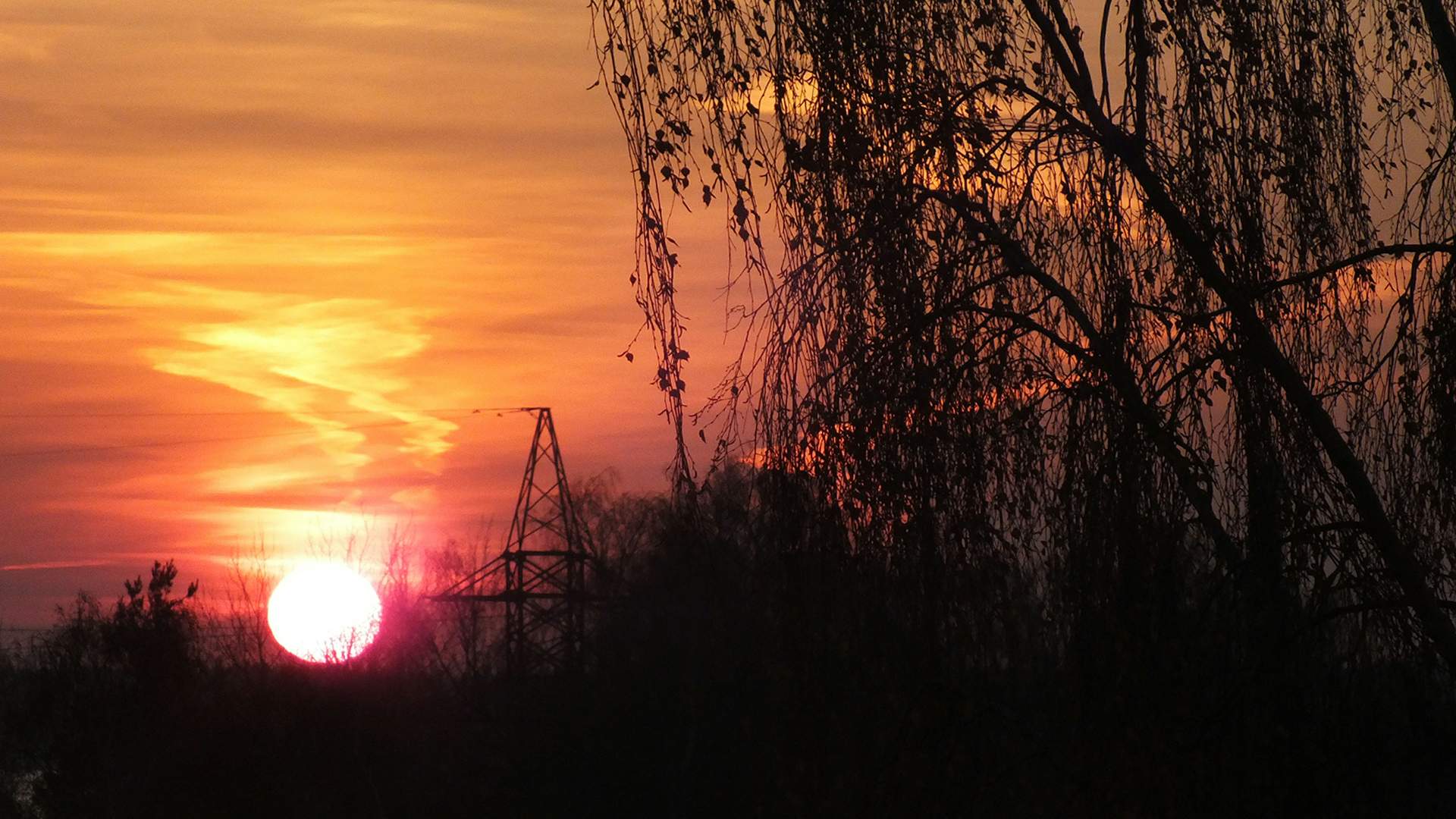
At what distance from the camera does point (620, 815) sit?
26.2m

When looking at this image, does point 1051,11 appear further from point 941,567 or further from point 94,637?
point 94,637

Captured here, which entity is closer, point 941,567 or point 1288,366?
point 941,567

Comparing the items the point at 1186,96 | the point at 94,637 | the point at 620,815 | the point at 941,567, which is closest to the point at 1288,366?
the point at 1186,96

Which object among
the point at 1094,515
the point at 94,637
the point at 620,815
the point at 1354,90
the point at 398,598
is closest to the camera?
the point at 1094,515

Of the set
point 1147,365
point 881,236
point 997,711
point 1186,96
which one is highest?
point 1186,96

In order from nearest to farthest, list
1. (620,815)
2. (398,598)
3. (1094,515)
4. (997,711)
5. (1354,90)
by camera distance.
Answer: (1094,515), (997,711), (1354,90), (620,815), (398,598)

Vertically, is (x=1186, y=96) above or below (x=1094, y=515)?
above

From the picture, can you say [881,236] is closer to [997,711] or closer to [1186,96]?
[1186,96]

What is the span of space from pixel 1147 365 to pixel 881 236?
3.32 ft

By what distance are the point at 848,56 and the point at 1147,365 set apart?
1477 millimetres

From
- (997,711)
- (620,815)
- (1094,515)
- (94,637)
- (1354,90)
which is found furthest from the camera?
(94,637)

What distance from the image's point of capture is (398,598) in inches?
1480

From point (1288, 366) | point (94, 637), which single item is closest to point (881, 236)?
point (1288, 366)

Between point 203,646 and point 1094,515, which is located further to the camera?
point 203,646
